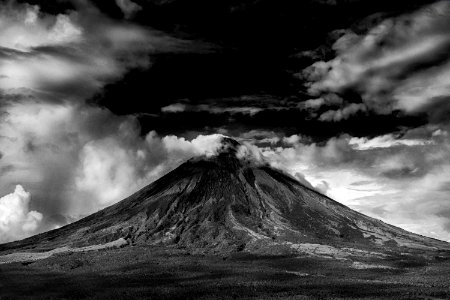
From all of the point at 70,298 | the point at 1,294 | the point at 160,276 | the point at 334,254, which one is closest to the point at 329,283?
the point at 160,276

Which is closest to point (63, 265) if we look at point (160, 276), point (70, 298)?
point (160, 276)

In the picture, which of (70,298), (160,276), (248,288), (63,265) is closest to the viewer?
(70,298)

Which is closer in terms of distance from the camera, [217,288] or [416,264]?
[217,288]

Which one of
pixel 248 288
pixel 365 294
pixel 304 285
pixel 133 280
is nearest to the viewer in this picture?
pixel 365 294

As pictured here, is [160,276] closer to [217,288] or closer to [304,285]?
[217,288]

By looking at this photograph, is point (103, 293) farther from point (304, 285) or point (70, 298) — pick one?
point (304, 285)

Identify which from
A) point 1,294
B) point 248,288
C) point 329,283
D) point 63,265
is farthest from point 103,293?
point 63,265

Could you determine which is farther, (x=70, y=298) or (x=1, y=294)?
(x=1, y=294)

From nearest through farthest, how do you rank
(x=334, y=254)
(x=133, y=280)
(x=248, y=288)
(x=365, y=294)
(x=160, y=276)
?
1. (x=365, y=294)
2. (x=248, y=288)
3. (x=133, y=280)
4. (x=160, y=276)
5. (x=334, y=254)

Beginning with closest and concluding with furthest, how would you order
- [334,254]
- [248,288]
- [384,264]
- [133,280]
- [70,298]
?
[70,298]
[248,288]
[133,280]
[384,264]
[334,254]
